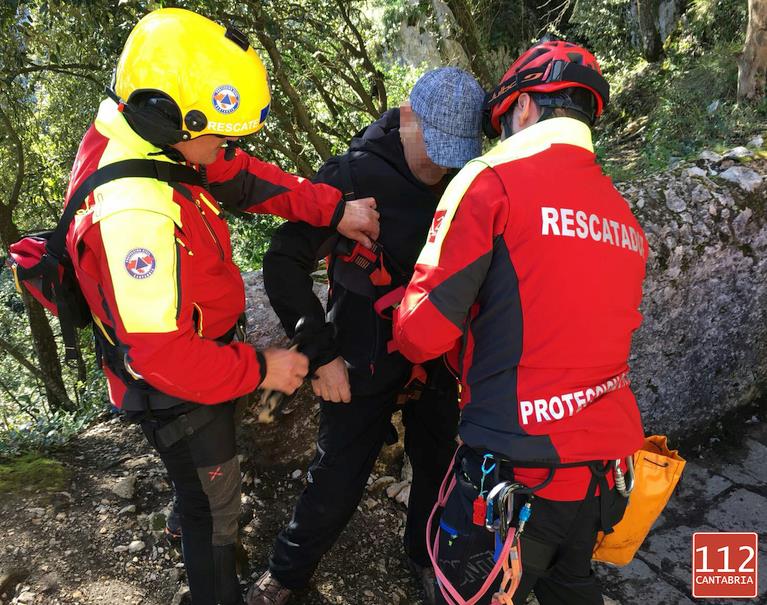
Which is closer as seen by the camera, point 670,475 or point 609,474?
point 609,474

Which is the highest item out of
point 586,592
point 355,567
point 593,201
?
point 593,201

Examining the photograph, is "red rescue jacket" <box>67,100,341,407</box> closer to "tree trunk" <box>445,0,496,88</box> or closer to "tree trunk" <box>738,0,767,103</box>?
"tree trunk" <box>445,0,496,88</box>

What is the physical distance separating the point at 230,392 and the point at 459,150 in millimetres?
1233

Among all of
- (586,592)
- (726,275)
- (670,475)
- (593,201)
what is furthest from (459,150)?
(726,275)

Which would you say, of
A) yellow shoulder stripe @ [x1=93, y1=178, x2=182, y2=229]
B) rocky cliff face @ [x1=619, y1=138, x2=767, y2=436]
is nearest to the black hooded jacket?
yellow shoulder stripe @ [x1=93, y1=178, x2=182, y2=229]

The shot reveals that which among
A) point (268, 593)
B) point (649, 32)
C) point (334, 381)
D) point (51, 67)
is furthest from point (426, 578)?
point (649, 32)

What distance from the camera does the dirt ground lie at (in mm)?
2943

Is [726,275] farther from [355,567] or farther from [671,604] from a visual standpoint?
[355,567]

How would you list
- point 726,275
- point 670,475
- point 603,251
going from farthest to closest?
1. point 726,275
2. point 670,475
3. point 603,251

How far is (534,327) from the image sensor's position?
72.1 inches

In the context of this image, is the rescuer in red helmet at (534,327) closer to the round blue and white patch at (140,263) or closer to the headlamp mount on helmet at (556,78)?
the headlamp mount on helmet at (556,78)

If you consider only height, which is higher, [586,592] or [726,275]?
[726,275]

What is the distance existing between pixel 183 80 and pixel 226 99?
137 millimetres

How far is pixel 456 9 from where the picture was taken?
279 inches
